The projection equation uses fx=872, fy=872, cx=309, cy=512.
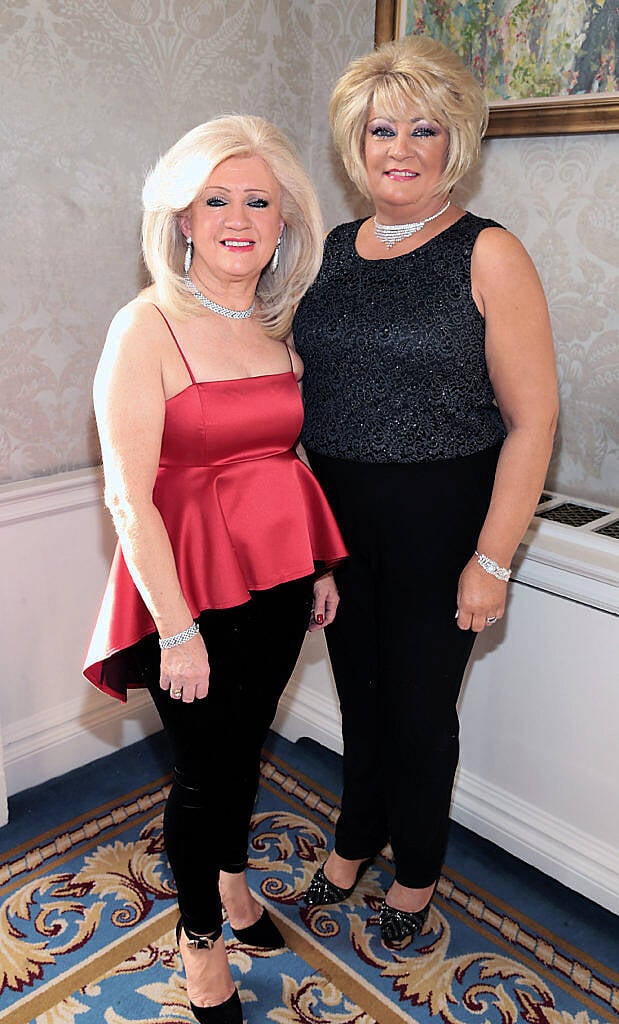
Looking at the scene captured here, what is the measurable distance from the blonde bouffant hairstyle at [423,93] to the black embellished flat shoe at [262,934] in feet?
4.82

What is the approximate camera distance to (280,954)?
5.90 feet

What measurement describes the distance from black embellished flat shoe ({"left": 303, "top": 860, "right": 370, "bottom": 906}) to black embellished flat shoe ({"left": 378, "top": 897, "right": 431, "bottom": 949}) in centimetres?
12

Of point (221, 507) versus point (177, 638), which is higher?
point (221, 507)

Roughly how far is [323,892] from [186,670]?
2.73 feet

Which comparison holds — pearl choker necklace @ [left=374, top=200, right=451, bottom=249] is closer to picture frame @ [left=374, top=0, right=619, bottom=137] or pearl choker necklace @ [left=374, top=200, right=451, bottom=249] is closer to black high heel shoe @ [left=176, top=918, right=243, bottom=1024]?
picture frame @ [left=374, top=0, right=619, bottom=137]

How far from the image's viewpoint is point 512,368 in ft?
4.72

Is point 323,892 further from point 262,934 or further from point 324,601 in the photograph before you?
point 324,601

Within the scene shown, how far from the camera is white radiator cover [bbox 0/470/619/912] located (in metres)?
1.85

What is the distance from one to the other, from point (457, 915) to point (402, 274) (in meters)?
1.37

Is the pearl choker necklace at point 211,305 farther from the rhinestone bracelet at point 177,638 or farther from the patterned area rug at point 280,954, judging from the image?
the patterned area rug at point 280,954

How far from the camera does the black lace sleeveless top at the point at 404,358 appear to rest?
1450mm

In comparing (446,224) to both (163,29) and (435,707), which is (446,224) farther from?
(163,29)

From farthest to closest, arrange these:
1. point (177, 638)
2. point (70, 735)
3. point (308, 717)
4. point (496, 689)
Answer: point (308, 717) → point (70, 735) → point (496, 689) → point (177, 638)

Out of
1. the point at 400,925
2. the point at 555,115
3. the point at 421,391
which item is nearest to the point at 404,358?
A: the point at 421,391
